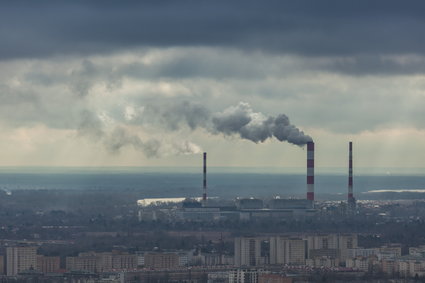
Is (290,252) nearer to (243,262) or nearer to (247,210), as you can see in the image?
(243,262)

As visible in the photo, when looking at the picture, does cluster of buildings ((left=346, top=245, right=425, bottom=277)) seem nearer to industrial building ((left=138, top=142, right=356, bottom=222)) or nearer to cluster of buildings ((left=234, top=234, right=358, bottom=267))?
cluster of buildings ((left=234, top=234, right=358, bottom=267))

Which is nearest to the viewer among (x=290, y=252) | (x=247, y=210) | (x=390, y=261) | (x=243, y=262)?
(x=390, y=261)

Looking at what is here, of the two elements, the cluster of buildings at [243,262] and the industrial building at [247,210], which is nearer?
the cluster of buildings at [243,262]

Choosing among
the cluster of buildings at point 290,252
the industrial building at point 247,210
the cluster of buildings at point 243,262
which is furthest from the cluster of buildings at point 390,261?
the industrial building at point 247,210

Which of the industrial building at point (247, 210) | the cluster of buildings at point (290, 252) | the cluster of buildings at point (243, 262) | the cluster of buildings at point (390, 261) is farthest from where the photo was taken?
the industrial building at point (247, 210)

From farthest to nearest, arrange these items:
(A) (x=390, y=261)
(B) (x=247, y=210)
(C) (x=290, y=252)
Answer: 1. (B) (x=247, y=210)
2. (C) (x=290, y=252)
3. (A) (x=390, y=261)

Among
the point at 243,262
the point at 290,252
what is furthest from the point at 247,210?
the point at 243,262

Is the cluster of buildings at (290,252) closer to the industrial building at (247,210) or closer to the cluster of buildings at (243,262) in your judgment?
the cluster of buildings at (243,262)

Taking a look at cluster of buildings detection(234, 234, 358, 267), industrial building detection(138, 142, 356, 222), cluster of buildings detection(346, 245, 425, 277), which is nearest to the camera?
cluster of buildings detection(346, 245, 425, 277)

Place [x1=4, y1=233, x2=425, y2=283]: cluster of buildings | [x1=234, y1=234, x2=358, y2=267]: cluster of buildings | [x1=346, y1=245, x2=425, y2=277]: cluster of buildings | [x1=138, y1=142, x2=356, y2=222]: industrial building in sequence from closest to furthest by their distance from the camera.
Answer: [x1=4, y1=233, x2=425, y2=283]: cluster of buildings → [x1=346, y1=245, x2=425, y2=277]: cluster of buildings → [x1=234, y1=234, x2=358, y2=267]: cluster of buildings → [x1=138, y1=142, x2=356, y2=222]: industrial building

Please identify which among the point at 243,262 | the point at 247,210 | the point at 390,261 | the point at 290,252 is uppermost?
the point at 247,210

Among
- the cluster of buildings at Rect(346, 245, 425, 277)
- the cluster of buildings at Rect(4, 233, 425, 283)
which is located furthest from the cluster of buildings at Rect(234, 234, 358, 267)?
the cluster of buildings at Rect(346, 245, 425, 277)

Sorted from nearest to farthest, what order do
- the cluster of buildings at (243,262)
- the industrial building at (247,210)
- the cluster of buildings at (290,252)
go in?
the cluster of buildings at (243,262) → the cluster of buildings at (290,252) → the industrial building at (247,210)
